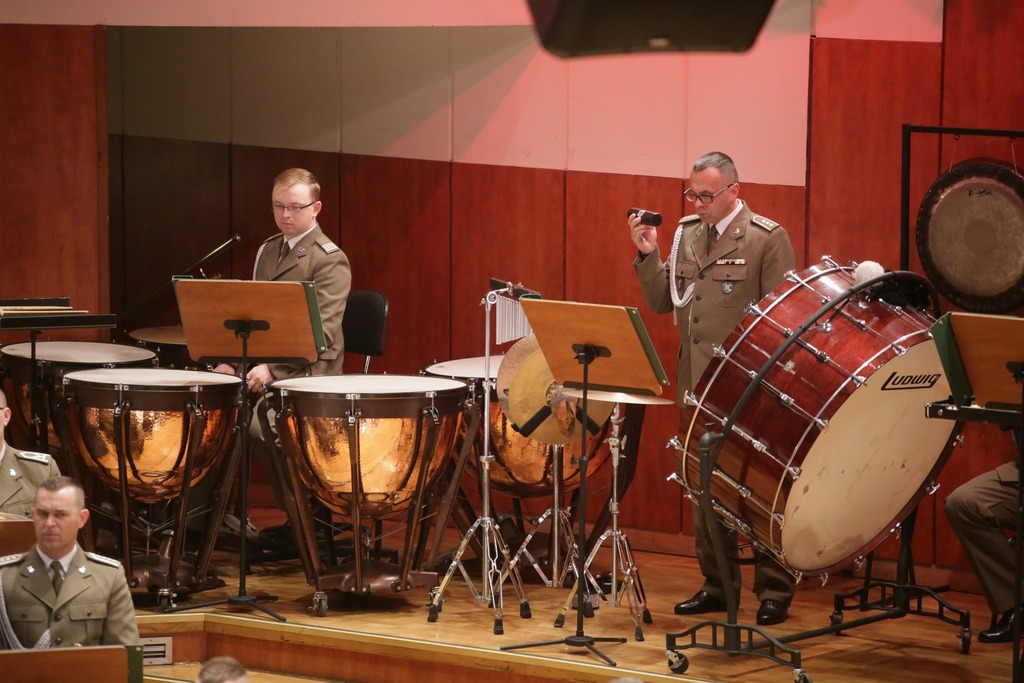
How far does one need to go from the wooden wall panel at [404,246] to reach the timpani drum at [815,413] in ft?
8.50

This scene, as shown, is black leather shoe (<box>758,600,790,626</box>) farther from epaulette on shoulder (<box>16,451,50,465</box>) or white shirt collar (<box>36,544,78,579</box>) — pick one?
epaulette on shoulder (<box>16,451,50,465</box>)

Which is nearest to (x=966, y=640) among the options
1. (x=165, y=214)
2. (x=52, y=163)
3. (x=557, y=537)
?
(x=557, y=537)

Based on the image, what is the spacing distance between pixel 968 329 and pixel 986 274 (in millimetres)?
1314

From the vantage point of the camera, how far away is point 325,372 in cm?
554

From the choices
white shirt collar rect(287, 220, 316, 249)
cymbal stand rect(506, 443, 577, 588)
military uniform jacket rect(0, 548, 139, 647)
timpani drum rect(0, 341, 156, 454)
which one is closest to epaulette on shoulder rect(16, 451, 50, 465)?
timpani drum rect(0, 341, 156, 454)

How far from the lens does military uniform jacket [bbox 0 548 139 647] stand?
388 centimetres

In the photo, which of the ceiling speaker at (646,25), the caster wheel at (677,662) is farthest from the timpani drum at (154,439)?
the ceiling speaker at (646,25)

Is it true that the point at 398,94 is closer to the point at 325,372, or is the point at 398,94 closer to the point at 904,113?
the point at 325,372

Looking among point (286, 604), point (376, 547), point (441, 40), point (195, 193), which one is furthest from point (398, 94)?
point (286, 604)

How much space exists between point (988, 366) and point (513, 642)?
183 centimetres

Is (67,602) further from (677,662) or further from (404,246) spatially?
(404,246)

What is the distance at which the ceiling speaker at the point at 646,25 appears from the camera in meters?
1.36

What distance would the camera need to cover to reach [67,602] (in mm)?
3877

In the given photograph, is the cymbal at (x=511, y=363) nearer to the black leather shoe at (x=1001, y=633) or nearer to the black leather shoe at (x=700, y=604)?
the black leather shoe at (x=700, y=604)
